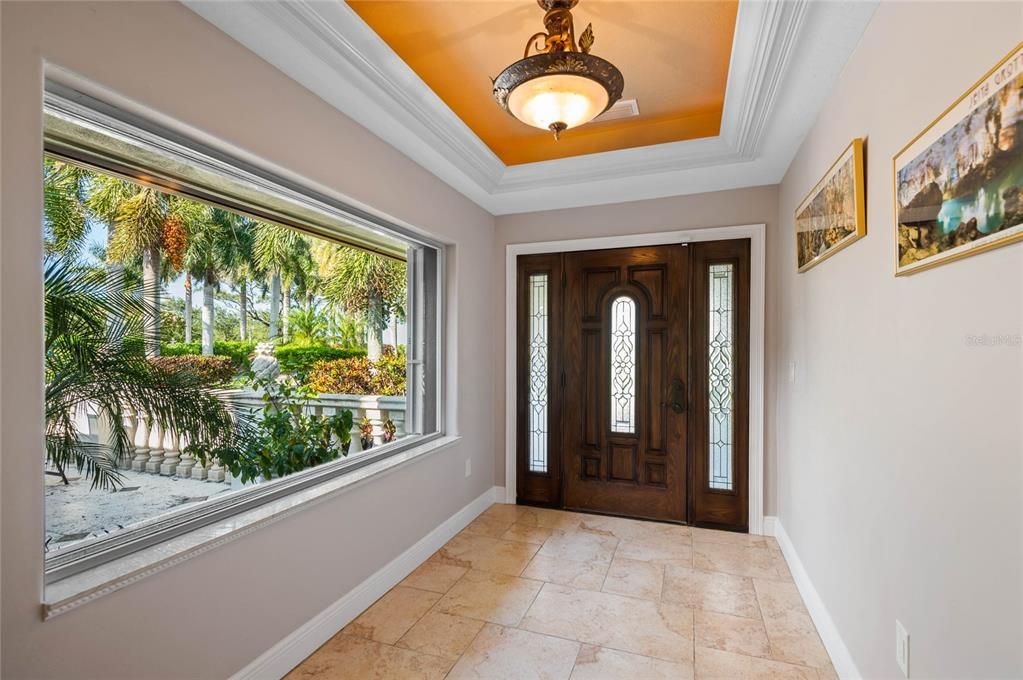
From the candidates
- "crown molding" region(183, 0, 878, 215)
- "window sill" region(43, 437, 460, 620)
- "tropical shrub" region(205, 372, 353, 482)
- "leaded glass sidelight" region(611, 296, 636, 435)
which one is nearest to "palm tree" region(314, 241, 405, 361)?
"tropical shrub" region(205, 372, 353, 482)

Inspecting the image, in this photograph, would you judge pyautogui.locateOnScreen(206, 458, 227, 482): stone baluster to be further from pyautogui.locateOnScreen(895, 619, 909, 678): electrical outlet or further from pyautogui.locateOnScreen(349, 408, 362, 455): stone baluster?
pyautogui.locateOnScreen(895, 619, 909, 678): electrical outlet

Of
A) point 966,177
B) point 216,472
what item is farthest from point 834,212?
point 216,472

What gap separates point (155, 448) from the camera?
65.7 inches

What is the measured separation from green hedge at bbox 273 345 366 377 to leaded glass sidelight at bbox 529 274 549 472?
69.1 inches

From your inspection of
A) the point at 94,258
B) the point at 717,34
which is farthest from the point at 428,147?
the point at 94,258

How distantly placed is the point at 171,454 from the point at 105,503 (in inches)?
9.6

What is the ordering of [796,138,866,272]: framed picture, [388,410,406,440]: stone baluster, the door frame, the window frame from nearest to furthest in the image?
the window frame
[796,138,866,272]: framed picture
[388,410,406,440]: stone baluster
the door frame

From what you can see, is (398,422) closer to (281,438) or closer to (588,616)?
(281,438)

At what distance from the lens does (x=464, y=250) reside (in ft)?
11.8

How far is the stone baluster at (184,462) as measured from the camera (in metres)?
1.74

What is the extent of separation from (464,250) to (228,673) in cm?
268

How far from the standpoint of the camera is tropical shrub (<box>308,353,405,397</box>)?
2484mm

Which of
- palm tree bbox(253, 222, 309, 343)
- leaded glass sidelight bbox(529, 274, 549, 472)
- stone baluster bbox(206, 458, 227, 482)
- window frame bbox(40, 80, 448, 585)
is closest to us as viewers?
window frame bbox(40, 80, 448, 585)

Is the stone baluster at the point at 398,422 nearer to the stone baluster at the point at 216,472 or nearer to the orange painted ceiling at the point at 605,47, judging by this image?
the stone baluster at the point at 216,472
